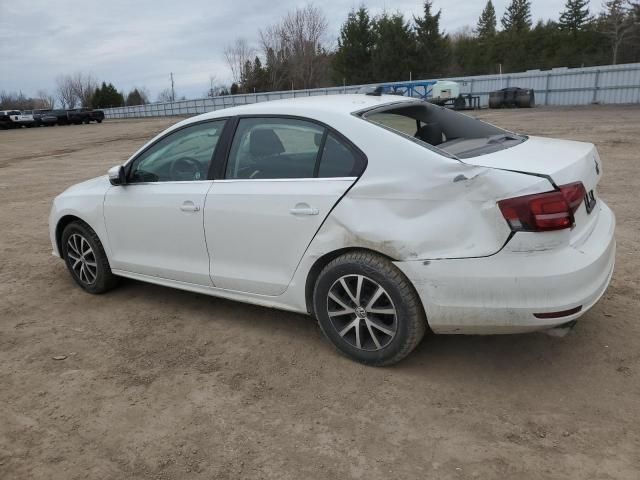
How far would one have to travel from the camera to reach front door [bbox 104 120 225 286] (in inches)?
149

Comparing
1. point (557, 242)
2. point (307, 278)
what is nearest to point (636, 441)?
point (557, 242)

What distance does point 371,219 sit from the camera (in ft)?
9.68


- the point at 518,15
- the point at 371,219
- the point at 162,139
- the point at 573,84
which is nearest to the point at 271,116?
the point at 162,139

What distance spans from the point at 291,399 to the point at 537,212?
1.64 metres

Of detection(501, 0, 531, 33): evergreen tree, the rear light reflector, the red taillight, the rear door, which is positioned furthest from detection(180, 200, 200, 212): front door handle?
detection(501, 0, 531, 33): evergreen tree

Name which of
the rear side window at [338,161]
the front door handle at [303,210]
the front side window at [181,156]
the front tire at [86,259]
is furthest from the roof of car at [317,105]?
the front tire at [86,259]

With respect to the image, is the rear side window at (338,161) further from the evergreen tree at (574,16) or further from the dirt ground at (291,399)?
the evergreen tree at (574,16)

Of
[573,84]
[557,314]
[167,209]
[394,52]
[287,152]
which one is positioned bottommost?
[557,314]

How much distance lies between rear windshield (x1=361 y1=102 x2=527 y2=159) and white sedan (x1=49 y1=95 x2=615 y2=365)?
0.06ft

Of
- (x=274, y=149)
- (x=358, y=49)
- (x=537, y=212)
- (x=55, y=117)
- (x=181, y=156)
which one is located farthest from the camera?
(x=358, y=49)

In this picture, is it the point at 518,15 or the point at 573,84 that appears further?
the point at 518,15

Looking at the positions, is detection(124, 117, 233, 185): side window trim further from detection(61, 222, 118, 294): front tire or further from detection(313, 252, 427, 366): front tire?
detection(313, 252, 427, 366): front tire

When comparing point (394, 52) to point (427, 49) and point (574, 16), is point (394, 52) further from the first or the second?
point (574, 16)

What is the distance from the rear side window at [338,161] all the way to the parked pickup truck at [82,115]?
171 feet
